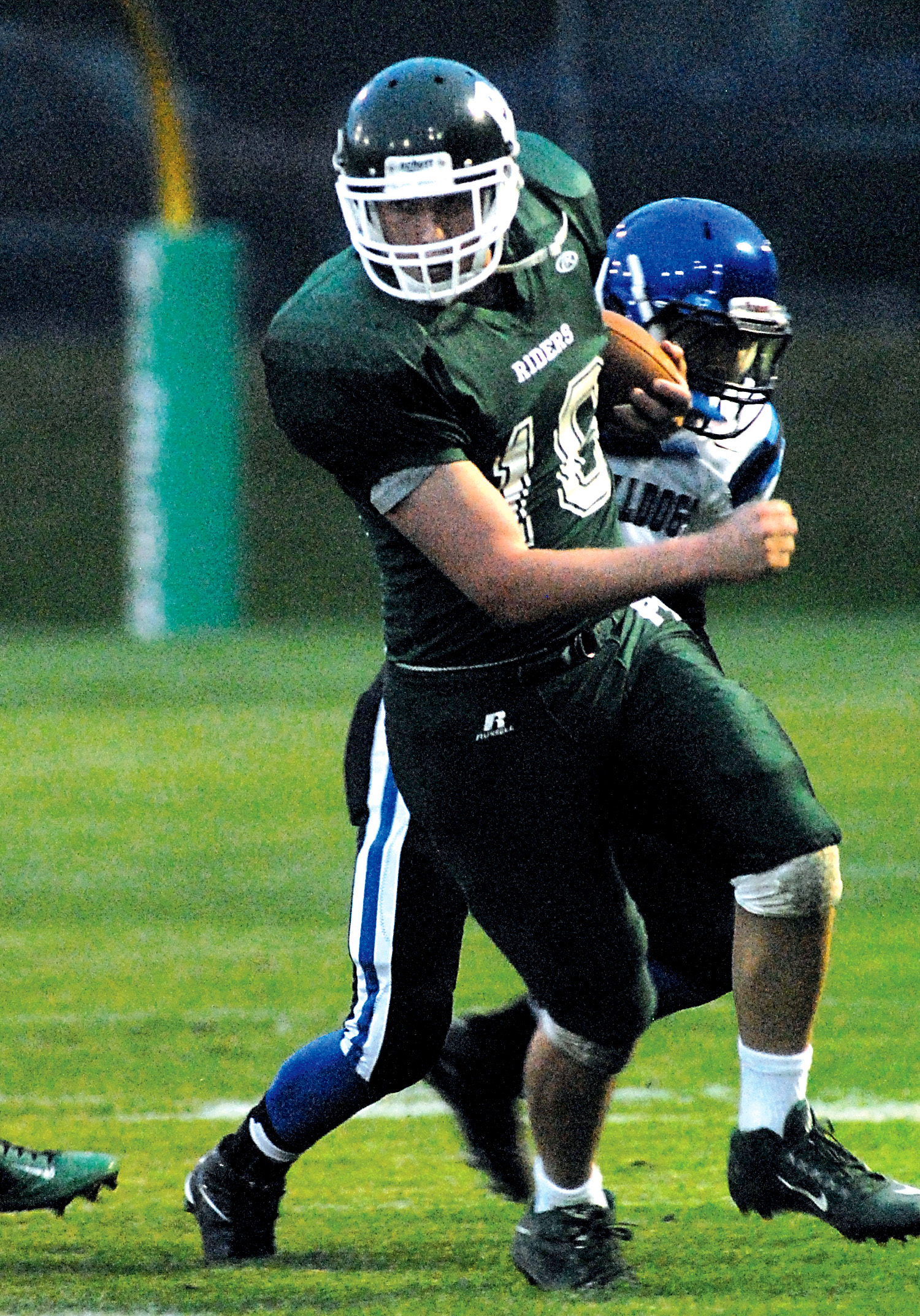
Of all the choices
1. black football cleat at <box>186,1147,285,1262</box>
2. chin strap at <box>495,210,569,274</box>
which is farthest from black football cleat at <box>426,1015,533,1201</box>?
chin strap at <box>495,210,569,274</box>

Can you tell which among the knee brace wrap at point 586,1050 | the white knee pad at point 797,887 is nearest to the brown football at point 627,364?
the white knee pad at point 797,887

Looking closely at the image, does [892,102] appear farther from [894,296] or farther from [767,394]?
[767,394]

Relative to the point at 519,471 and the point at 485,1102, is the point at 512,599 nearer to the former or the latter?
the point at 519,471

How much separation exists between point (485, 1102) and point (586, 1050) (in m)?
0.68

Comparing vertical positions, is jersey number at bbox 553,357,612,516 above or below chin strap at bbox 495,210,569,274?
below

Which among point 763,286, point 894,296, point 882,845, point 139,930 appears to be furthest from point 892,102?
point 763,286

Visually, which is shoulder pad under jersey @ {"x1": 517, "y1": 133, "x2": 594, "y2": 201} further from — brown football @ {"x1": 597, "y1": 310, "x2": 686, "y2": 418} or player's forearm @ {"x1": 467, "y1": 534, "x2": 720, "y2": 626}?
player's forearm @ {"x1": 467, "y1": 534, "x2": 720, "y2": 626}

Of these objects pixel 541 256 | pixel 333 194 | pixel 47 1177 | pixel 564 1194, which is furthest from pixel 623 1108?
pixel 333 194

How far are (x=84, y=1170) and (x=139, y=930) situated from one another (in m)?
2.72

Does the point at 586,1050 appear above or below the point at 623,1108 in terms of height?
above

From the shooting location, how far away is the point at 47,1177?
3746mm

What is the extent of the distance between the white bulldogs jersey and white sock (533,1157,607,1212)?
101cm

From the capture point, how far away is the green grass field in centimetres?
351

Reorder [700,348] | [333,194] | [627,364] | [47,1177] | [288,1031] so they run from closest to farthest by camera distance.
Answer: [627,364]
[47,1177]
[700,348]
[288,1031]
[333,194]
